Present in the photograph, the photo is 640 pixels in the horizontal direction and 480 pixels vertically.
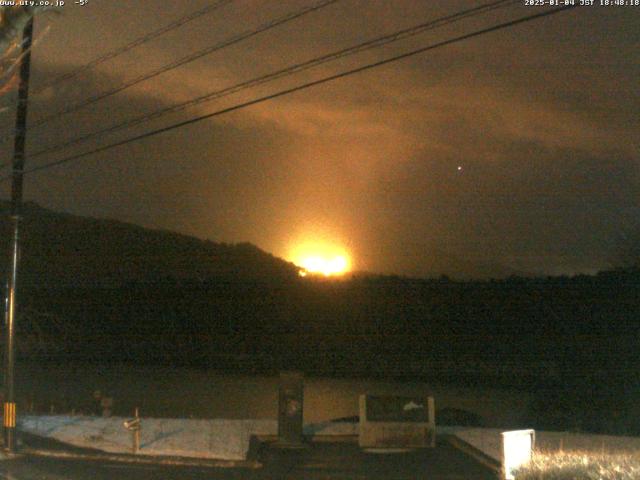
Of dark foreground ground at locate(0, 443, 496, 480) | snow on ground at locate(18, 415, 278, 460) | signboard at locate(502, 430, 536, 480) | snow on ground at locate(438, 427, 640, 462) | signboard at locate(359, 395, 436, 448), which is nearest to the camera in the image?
signboard at locate(502, 430, 536, 480)

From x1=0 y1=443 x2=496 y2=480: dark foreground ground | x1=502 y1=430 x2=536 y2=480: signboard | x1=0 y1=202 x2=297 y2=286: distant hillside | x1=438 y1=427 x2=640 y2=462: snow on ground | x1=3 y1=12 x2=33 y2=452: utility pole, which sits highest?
x1=0 y1=202 x2=297 y2=286: distant hillside

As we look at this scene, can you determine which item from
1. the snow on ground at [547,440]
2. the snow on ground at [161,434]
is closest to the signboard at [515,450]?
the snow on ground at [161,434]

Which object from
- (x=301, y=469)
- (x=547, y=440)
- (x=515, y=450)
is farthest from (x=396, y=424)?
(x=515, y=450)

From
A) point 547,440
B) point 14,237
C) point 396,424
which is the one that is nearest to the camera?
point 14,237

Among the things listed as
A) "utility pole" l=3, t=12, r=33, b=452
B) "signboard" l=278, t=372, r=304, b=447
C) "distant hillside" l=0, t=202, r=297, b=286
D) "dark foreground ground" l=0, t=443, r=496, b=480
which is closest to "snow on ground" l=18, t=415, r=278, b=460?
"signboard" l=278, t=372, r=304, b=447

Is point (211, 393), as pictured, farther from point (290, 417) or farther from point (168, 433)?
point (290, 417)

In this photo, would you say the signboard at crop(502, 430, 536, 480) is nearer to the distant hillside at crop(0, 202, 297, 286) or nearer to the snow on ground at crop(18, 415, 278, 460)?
the snow on ground at crop(18, 415, 278, 460)
